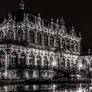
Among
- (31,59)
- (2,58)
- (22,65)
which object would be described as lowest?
(22,65)

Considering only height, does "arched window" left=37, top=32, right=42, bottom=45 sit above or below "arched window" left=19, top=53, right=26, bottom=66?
above

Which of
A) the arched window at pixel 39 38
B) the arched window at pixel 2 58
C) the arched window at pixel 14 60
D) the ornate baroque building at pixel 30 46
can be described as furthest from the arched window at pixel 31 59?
the arched window at pixel 2 58

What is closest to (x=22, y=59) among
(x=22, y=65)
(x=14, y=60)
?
(x=22, y=65)

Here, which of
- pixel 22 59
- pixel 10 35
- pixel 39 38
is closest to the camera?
pixel 22 59

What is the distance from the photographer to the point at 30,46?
289ft

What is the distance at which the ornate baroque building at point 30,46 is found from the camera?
82312 millimetres

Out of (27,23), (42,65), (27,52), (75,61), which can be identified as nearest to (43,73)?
(42,65)

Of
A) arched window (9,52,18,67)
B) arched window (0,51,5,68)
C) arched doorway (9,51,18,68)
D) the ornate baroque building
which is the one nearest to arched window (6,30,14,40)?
the ornate baroque building

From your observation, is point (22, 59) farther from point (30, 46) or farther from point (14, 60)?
point (30, 46)

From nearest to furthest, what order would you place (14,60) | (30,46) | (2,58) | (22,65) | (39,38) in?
(2,58) < (14,60) < (22,65) < (30,46) < (39,38)

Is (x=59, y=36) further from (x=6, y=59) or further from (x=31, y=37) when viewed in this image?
(x=6, y=59)

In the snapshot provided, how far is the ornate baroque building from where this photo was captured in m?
82.3

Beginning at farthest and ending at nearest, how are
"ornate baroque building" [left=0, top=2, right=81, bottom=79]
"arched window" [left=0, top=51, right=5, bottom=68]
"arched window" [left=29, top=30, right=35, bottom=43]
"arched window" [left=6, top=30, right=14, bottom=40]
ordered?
"arched window" [left=29, top=30, right=35, bottom=43] < "arched window" [left=6, top=30, right=14, bottom=40] < "ornate baroque building" [left=0, top=2, right=81, bottom=79] < "arched window" [left=0, top=51, right=5, bottom=68]

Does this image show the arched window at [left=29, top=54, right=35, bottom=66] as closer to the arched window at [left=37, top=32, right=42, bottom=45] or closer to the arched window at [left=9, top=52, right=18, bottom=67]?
the arched window at [left=9, top=52, right=18, bottom=67]
